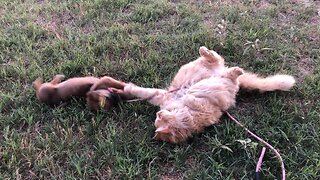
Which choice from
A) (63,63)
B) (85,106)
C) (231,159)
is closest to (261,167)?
(231,159)

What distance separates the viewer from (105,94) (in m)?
3.58

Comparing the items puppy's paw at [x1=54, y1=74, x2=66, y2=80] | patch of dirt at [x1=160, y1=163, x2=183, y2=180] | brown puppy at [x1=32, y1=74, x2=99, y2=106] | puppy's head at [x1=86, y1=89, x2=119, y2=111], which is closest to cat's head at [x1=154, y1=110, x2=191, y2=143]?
patch of dirt at [x1=160, y1=163, x2=183, y2=180]

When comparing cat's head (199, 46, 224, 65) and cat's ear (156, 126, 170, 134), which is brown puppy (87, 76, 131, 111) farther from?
cat's head (199, 46, 224, 65)

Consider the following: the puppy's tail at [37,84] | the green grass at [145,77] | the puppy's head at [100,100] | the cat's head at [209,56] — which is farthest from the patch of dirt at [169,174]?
the puppy's tail at [37,84]

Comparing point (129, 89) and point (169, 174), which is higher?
point (129, 89)

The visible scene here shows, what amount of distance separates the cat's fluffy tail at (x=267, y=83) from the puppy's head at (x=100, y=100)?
1222 mm

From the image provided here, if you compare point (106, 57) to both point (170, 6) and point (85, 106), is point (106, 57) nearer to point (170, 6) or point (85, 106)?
point (85, 106)

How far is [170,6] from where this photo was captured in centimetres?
521

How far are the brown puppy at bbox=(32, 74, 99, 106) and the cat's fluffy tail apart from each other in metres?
1.41

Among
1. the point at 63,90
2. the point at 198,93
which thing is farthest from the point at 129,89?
the point at 198,93

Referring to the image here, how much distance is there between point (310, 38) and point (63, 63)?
9.37ft

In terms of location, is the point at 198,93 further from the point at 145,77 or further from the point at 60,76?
the point at 60,76

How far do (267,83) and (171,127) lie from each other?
1084 mm

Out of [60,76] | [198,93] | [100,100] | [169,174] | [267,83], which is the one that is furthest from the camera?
[60,76]
